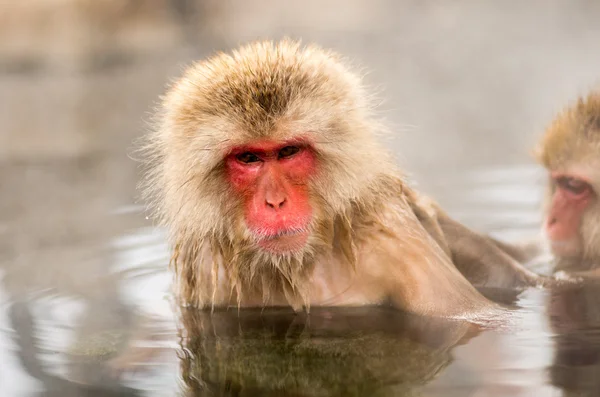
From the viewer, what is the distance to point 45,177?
7.28 meters

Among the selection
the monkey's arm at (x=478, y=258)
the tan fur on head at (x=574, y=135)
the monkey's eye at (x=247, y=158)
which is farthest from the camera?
the tan fur on head at (x=574, y=135)

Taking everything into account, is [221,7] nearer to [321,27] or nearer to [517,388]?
[321,27]

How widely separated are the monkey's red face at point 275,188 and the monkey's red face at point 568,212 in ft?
6.31

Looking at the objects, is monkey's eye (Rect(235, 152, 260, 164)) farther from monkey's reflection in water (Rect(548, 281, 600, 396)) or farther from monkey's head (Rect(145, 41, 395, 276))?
monkey's reflection in water (Rect(548, 281, 600, 396))

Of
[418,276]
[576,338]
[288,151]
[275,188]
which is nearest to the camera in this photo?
[576,338]

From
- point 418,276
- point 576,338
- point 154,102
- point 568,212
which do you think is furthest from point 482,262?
point 154,102

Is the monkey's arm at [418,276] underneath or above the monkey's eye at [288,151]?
underneath

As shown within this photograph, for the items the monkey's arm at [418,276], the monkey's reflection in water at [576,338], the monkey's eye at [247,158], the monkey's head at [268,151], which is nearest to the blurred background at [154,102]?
the monkey's head at [268,151]

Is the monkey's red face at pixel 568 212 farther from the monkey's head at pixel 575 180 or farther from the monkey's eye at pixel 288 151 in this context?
the monkey's eye at pixel 288 151

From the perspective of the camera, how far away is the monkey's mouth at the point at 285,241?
146 inches

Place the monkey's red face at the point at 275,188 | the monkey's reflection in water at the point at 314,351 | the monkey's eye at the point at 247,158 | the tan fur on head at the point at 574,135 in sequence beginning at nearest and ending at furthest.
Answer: the monkey's reflection in water at the point at 314,351 → the monkey's red face at the point at 275,188 → the monkey's eye at the point at 247,158 → the tan fur on head at the point at 574,135

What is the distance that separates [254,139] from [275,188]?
0.22 m

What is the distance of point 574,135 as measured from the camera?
5.11m

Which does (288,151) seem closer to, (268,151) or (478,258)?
(268,151)
